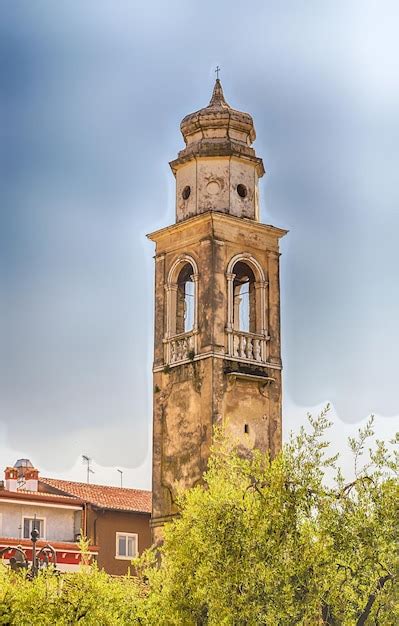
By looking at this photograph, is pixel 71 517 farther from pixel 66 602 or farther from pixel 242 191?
pixel 66 602

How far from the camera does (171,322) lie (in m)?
33.0

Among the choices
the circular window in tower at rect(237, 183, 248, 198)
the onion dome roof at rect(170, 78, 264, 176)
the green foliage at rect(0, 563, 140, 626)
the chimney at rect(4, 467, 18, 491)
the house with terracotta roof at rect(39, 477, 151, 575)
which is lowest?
the green foliage at rect(0, 563, 140, 626)

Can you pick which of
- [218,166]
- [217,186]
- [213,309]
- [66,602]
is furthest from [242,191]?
[66,602]

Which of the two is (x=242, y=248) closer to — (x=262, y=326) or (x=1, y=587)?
Result: (x=262, y=326)

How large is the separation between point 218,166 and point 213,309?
4426mm

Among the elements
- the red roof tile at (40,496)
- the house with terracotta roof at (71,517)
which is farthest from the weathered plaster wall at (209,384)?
the red roof tile at (40,496)

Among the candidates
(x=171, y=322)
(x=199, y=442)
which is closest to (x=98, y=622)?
(x=199, y=442)

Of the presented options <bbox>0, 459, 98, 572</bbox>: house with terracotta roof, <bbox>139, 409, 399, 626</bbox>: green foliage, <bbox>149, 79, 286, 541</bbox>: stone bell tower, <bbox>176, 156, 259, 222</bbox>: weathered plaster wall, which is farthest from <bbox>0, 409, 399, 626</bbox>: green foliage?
<bbox>0, 459, 98, 572</bbox>: house with terracotta roof

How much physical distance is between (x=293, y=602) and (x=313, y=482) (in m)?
2.17

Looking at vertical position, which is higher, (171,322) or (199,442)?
(171,322)

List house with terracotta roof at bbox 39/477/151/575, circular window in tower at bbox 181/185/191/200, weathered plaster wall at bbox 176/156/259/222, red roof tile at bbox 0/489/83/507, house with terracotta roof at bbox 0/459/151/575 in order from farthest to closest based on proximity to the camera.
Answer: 1. house with terracotta roof at bbox 39/477/151/575
2. house with terracotta roof at bbox 0/459/151/575
3. red roof tile at bbox 0/489/83/507
4. circular window in tower at bbox 181/185/191/200
5. weathered plaster wall at bbox 176/156/259/222

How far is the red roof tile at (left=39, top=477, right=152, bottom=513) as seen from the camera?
136ft

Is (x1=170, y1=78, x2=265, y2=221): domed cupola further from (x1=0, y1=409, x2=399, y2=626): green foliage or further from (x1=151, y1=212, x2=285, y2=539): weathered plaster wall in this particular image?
(x1=0, y1=409, x2=399, y2=626): green foliage

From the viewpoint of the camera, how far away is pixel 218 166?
33.5 meters
